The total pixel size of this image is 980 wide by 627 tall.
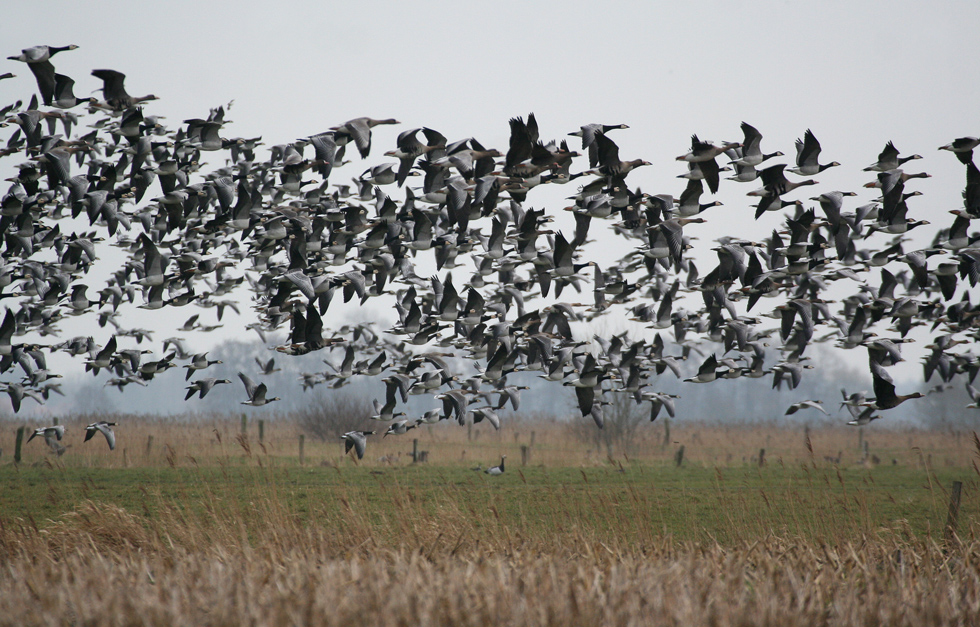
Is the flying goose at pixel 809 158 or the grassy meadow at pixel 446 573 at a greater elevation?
the flying goose at pixel 809 158

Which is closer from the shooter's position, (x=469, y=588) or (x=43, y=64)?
(x=469, y=588)

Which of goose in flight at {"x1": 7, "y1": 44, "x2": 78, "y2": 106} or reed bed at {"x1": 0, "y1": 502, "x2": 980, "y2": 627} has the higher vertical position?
goose in flight at {"x1": 7, "y1": 44, "x2": 78, "y2": 106}

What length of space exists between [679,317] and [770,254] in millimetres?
1801

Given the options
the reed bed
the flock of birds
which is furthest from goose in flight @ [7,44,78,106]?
the reed bed

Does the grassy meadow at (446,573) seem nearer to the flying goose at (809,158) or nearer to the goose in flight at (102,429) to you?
the goose in flight at (102,429)

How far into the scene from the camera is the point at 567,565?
7309 mm

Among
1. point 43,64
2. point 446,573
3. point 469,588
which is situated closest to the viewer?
point 469,588

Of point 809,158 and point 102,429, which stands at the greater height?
point 809,158

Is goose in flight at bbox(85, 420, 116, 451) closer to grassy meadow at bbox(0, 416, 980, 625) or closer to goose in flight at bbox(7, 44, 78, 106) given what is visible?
grassy meadow at bbox(0, 416, 980, 625)

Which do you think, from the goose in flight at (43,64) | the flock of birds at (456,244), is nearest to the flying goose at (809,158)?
the flock of birds at (456,244)

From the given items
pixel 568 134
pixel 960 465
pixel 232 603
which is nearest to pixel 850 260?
pixel 568 134

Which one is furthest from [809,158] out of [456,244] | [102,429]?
[102,429]

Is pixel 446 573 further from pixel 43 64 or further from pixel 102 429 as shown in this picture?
pixel 102 429

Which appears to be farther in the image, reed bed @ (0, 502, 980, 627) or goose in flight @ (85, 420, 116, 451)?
goose in flight @ (85, 420, 116, 451)
